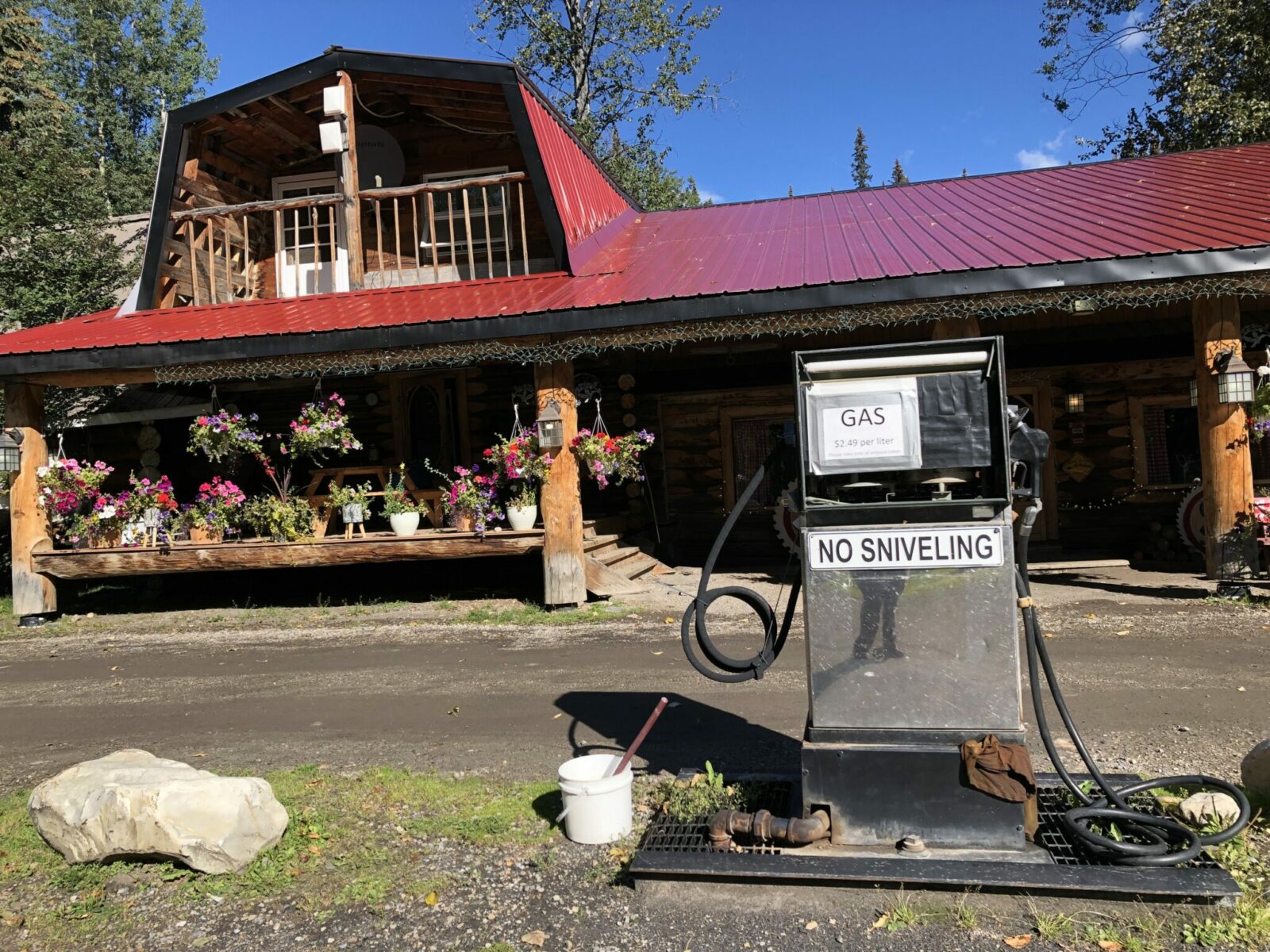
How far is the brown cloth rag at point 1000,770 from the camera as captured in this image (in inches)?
120

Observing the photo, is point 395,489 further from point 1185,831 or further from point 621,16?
point 621,16

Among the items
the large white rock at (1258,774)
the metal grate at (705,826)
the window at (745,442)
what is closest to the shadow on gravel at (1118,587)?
the window at (745,442)

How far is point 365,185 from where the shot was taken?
40.8 feet

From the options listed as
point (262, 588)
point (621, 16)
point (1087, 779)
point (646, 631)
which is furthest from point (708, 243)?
point (621, 16)

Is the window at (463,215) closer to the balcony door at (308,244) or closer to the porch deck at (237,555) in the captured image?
the balcony door at (308,244)

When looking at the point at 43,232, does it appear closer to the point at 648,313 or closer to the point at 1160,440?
the point at 648,313

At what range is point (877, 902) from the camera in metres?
2.96

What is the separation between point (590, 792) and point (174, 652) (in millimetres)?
6223

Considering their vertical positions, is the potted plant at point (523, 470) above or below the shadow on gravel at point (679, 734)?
above

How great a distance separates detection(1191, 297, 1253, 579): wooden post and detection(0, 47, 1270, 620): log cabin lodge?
0.09 ft

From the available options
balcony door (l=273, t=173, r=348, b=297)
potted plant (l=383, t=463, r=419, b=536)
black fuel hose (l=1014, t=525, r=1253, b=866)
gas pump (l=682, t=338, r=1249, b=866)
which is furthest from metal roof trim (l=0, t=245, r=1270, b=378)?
black fuel hose (l=1014, t=525, r=1253, b=866)

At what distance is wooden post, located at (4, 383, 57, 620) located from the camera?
955 cm

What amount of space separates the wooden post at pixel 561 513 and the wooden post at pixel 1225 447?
19.2 feet

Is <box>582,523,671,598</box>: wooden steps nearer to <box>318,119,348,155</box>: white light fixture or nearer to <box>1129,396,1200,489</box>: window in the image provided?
<box>318,119,348,155</box>: white light fixture
